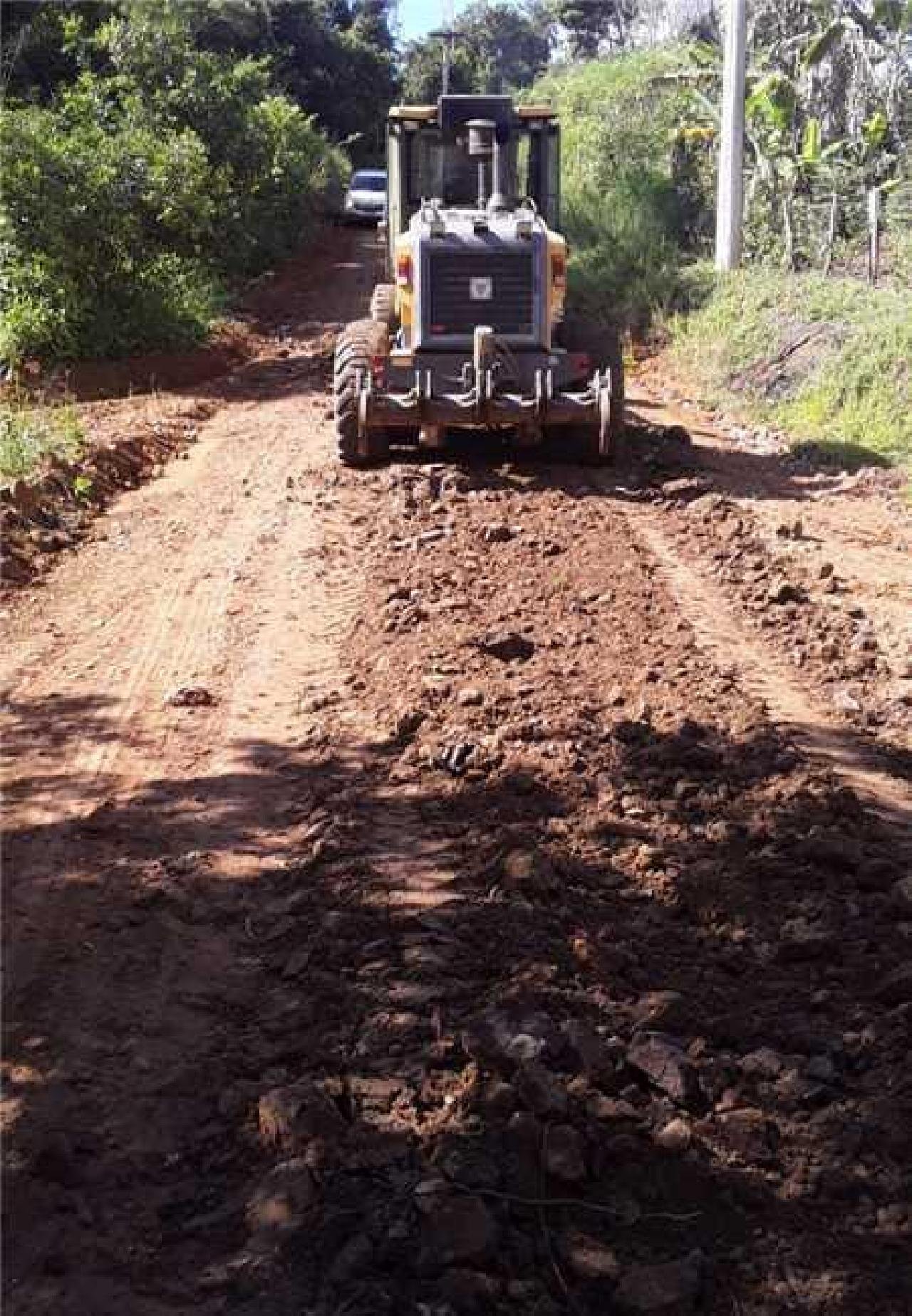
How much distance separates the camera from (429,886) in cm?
468

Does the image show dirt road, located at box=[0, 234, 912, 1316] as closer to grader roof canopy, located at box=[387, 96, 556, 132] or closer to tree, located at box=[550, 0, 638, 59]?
grader roof canopy, located at box=[387, 96, 556, 132]

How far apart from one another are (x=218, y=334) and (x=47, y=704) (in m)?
13.9

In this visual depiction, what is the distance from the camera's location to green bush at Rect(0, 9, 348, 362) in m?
15.8

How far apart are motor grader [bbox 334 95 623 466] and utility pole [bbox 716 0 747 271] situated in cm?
776

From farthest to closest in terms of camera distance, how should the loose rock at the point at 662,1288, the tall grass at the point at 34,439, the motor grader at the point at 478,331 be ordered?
the motor grader at the point at 478,331 → the tall grass at the point at 34,439 → the loose rock at the point at 662,1288

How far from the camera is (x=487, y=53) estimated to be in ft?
229

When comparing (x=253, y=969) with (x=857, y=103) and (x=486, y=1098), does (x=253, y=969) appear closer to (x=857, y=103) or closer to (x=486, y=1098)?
(x=486, y=1098)

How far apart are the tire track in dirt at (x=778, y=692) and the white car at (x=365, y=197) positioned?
31675mm

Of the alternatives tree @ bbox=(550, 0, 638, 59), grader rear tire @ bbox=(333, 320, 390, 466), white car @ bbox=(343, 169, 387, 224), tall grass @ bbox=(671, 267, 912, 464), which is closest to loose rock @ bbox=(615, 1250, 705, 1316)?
grader rear tire @ bbox=(333, 320, 390, 466)

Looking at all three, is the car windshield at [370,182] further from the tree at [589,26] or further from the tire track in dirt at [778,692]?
the tire track in dirt at [778,692]

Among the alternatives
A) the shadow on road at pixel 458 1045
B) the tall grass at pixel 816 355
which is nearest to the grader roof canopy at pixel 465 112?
the tall grass at pixel 816 355

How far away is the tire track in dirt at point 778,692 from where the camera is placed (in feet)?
18.6

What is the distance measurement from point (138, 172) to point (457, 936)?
1489 cm

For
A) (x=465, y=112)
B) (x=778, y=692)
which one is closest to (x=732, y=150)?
(x=465, y=112)
